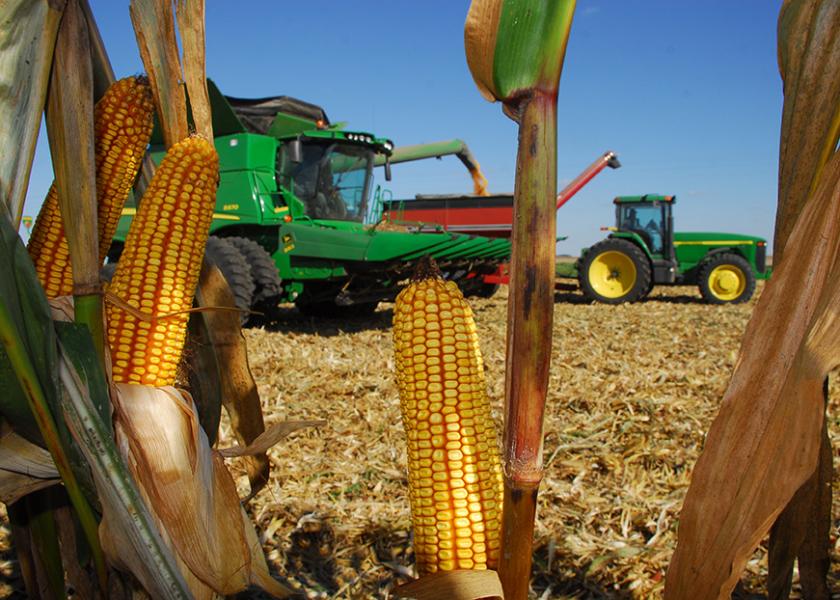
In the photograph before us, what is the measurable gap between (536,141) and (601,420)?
3027mm

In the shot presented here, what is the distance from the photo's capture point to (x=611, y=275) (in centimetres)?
1245

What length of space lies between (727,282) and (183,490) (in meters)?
12.9

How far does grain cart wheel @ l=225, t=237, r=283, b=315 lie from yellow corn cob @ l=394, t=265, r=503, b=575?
6.13 metres

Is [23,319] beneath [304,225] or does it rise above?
beneath

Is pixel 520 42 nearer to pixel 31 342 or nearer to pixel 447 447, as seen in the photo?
pixel 447 447

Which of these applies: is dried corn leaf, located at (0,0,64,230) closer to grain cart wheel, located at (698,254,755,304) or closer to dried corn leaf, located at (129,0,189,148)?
dried corn leaf, located at (129,0,189,148)

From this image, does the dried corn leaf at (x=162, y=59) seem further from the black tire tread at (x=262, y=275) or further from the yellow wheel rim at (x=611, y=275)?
the yellow wheel rim at (x=611, y=275)

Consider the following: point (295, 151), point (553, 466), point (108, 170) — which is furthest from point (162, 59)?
point (295, 151)

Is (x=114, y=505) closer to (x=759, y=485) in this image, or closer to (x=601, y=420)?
(x=759, y=485)

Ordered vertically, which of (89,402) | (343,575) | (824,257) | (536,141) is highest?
(536,141)

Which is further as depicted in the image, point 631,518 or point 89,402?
point 631,518

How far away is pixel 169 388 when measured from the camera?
1059mm

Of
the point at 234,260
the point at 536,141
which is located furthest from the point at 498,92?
the point at 234,260

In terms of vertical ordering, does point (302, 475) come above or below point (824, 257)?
below
